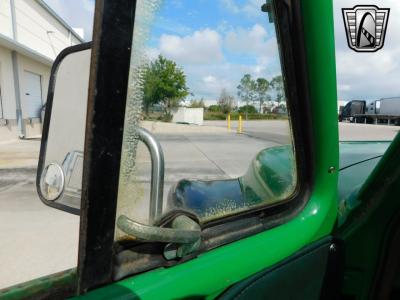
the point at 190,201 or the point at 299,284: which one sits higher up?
the point at 190,201

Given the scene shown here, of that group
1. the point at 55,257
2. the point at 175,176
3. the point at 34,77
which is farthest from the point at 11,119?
A: the point at 175,176

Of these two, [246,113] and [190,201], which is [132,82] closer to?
[246,113]

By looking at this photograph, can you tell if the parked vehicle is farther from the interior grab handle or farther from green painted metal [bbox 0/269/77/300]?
green painted metal [bbox 0/269/77/300]

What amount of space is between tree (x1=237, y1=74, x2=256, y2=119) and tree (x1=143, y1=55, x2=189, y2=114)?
6.6 inches

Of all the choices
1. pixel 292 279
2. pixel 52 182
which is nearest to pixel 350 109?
pixel 292 279

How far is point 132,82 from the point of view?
643 mm

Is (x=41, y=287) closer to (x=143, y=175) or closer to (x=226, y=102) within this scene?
(x=143, y=175)

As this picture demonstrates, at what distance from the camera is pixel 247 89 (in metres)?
0.90

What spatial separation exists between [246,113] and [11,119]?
49.6 feet

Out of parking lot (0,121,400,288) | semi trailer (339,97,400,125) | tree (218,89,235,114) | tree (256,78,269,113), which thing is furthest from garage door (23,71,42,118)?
tree (256,78,269,113)

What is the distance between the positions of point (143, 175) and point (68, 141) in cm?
20

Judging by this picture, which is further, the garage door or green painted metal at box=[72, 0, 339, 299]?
the garage door

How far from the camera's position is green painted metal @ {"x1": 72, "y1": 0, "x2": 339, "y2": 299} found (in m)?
0.70

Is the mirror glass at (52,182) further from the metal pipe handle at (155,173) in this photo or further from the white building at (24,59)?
the white building at (24,59)
